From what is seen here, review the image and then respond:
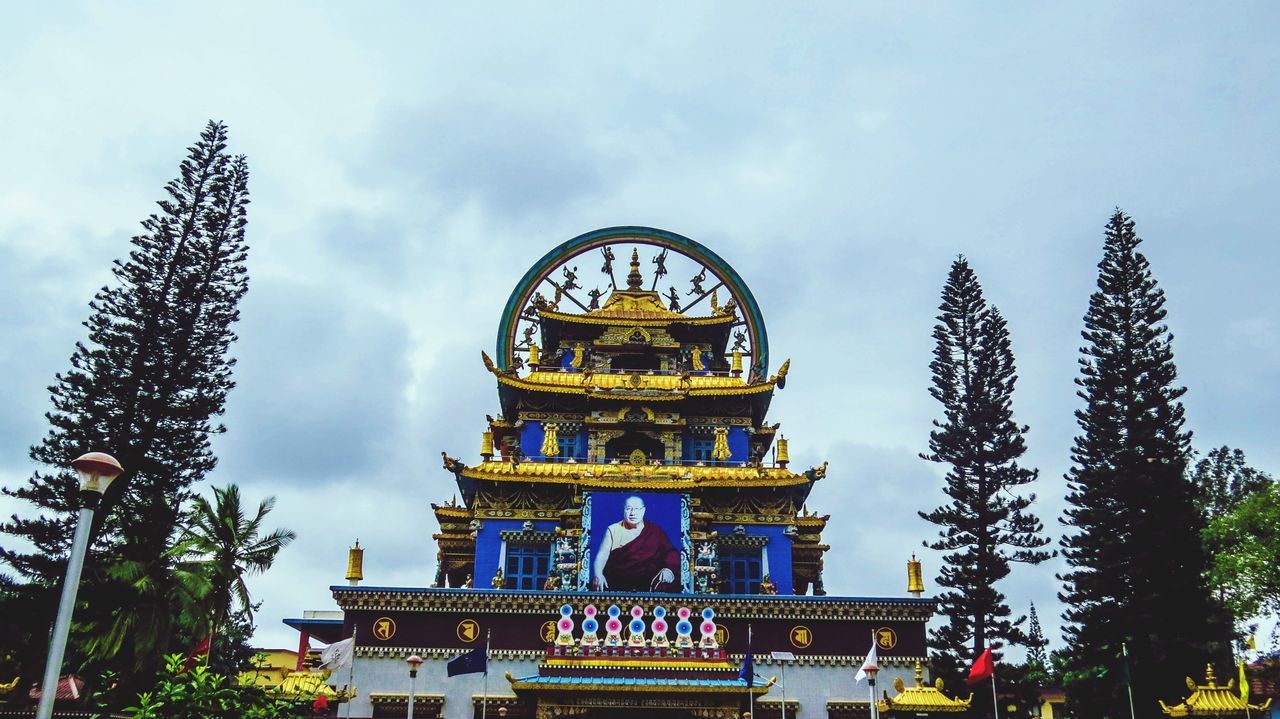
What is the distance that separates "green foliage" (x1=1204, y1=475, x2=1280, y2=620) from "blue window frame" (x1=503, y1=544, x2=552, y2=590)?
20.6m

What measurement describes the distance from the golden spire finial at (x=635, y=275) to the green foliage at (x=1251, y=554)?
23144 mm

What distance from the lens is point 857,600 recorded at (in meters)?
30.0

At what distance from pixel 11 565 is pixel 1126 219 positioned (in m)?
37.5

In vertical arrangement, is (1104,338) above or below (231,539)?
above

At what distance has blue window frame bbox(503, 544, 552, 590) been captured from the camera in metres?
33.2

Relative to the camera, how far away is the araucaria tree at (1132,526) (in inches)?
1186

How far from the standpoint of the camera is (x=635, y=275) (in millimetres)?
43625

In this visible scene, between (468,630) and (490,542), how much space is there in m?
4.28

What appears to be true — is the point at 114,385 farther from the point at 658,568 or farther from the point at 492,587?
the point at 658,568

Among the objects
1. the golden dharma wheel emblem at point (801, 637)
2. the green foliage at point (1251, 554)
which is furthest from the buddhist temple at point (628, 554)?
the green foliage at point (1251, 554)

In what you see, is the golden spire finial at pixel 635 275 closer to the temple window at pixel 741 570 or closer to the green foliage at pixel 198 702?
the temple window at pixel 741 570

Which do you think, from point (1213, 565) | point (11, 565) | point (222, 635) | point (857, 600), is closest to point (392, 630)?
point (11, 565)

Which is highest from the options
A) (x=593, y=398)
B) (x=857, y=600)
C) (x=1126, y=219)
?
(x=1126, y=219)

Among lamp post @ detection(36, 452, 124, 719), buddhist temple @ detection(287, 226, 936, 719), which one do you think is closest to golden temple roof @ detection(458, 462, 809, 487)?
buddhist temple @ detection(287, 226, 936, 719)
